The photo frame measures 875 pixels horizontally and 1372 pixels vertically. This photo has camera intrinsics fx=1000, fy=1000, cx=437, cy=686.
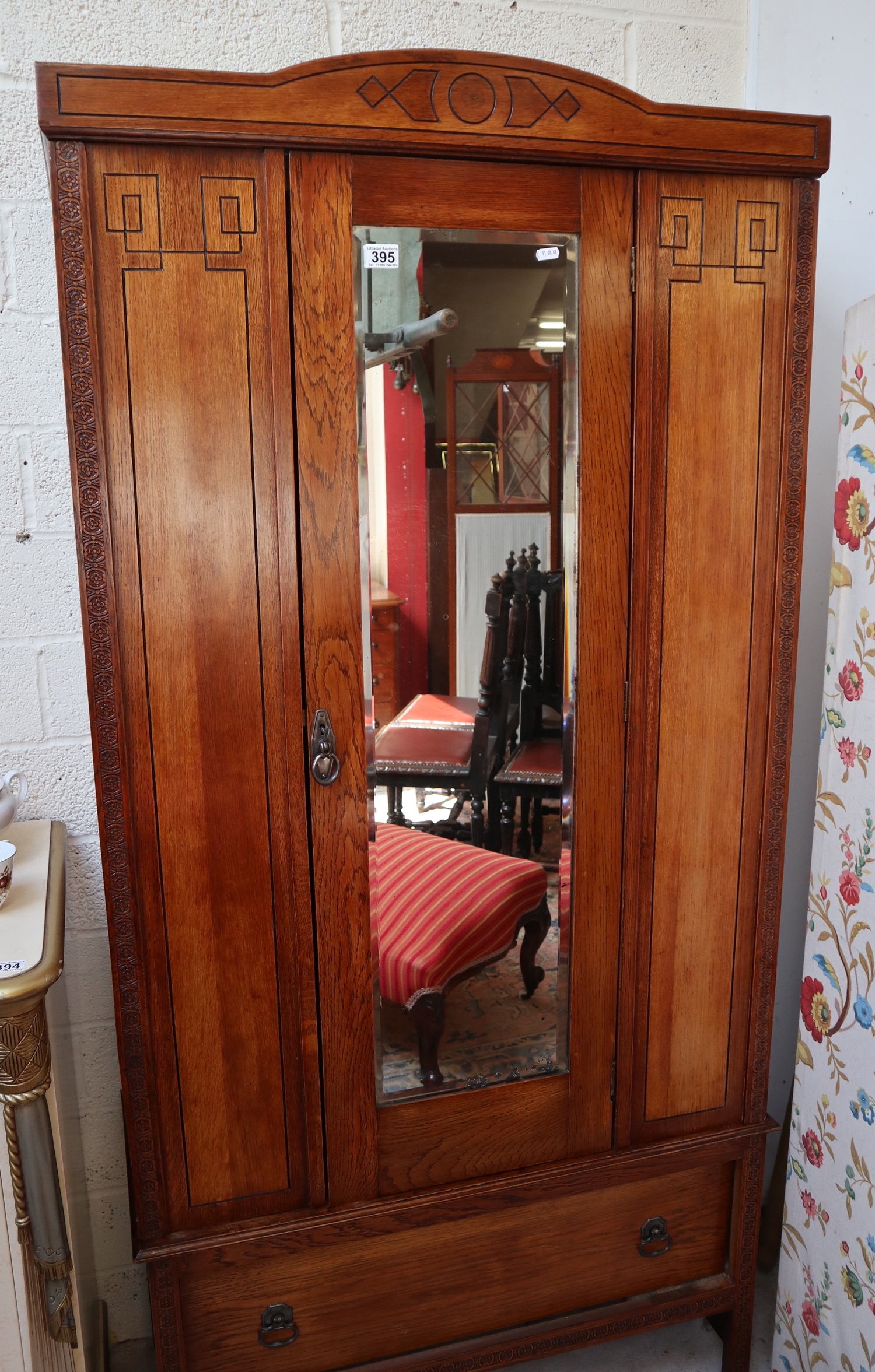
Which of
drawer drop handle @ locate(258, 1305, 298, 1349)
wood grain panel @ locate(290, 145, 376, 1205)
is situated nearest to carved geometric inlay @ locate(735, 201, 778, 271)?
wood grain panel @ locate(290, 145, 376, 1205)

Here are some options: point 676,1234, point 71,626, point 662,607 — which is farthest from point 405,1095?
point 71,626

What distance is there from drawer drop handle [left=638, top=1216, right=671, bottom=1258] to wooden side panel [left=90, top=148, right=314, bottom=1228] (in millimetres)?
611

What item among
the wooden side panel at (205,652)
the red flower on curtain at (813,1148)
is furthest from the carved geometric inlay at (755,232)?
the red flower on curtain at (813,1148)

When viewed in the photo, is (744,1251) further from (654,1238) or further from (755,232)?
(755,232)

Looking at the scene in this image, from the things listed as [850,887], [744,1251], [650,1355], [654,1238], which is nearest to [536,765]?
[850,887]

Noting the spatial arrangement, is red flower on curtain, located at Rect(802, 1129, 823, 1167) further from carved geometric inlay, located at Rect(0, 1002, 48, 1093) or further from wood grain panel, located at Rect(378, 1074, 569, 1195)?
carved geometric inlay, located at Rect(0, 1002, 48, 1093)

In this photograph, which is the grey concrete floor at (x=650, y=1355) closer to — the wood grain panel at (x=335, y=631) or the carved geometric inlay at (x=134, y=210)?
the wood grain panel at (x=335, y=631)

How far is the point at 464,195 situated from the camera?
1.31 meters

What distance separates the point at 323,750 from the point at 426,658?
0.20 m

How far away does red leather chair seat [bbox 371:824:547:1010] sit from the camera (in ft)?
4.73

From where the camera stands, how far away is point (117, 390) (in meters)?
1.24

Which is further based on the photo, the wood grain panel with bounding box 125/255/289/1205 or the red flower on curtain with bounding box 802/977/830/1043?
the red flower on curtain with bounding box 802/977/830/1043

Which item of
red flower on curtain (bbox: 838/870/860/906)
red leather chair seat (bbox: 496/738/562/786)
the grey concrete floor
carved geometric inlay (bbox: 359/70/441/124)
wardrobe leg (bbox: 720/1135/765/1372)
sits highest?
carved geometric inlay (bbox: 359/70/441/124)

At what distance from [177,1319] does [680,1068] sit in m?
0.85
